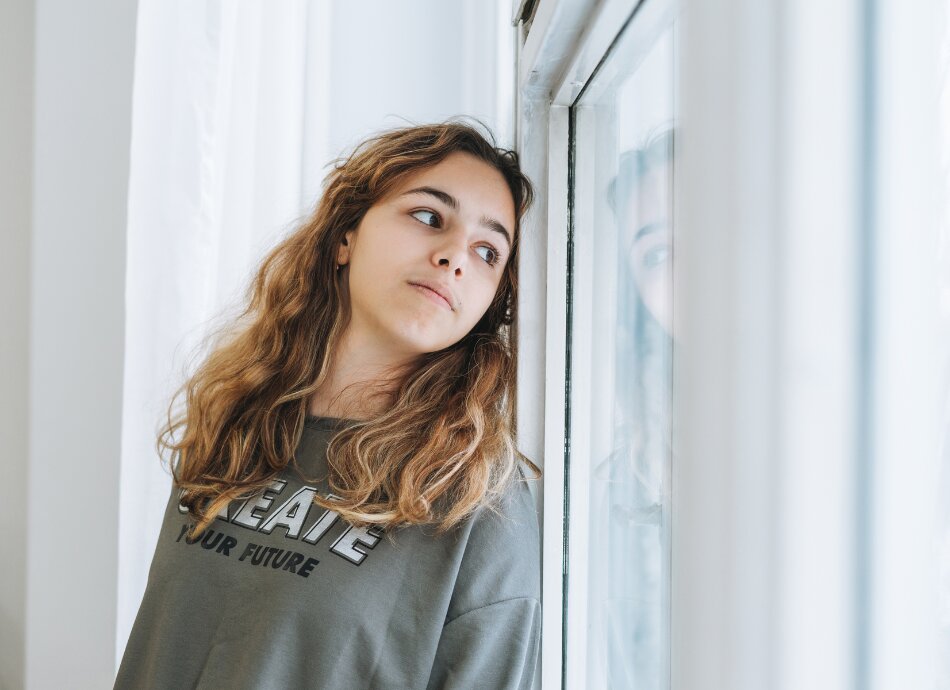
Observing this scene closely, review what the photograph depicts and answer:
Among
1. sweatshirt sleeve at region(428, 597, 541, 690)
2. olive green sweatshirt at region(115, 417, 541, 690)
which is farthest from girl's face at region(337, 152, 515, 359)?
sweatshirt sleeve at region(428, 597, 541, 690)

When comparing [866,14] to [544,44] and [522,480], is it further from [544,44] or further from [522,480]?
[522,480]

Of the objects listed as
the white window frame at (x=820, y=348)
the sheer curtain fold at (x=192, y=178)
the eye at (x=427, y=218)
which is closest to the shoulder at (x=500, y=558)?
the eye at (x=427, y=218)

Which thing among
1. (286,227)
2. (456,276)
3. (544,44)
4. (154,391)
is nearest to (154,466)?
(154,391)

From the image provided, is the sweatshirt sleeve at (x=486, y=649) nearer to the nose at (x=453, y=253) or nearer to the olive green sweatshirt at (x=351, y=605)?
the olive green sweatshirt at (x=351, y=605)

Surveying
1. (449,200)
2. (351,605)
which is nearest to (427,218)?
(449,200)

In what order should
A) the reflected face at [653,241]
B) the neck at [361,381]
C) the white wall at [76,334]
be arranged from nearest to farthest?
the reflected face at [653,241]
the neck at [361,381]
the white wall at [76,334]

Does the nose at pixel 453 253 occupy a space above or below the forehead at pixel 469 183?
below

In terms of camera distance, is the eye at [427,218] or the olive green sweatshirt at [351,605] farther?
the eye at [427,218]

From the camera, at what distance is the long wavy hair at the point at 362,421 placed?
→ 805mm

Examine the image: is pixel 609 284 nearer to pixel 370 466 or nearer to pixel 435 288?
pixel 435 288

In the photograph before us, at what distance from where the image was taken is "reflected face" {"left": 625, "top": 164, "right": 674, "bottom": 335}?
20.4 inches

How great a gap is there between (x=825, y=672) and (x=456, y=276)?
66cm

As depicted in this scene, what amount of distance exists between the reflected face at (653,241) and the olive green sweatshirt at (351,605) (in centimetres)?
32

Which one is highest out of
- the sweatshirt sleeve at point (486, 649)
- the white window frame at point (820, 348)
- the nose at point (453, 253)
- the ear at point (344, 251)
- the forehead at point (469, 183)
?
the forehead at point (469, 183)
